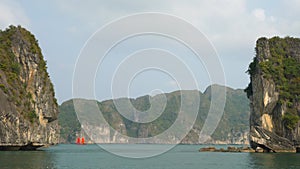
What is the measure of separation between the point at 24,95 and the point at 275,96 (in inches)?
2017

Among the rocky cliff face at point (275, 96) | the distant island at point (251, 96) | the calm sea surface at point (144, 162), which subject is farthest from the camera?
the rocky cliff face at point (275, 96)

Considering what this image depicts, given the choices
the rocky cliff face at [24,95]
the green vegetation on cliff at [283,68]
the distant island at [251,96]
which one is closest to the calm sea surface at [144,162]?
the rocky cliff face at [24,95]

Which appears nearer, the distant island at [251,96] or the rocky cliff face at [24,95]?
the rocky cliff face at [24,95]

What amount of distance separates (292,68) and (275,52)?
4989 millimetres

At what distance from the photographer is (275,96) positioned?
8162 cm

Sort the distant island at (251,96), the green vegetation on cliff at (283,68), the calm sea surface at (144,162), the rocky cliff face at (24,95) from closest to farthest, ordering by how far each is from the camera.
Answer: the calm sea surface at (144,162) < the rocky cliff face at (24,95) < the distant island at (251,96) < the green vegetation on cliff at (283,68)

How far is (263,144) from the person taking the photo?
79.3 meters

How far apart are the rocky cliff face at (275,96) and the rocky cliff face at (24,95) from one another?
45015 millimetres

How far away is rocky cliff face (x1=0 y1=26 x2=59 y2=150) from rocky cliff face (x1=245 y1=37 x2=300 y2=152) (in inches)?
1772

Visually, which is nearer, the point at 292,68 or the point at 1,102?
the point at 1,102

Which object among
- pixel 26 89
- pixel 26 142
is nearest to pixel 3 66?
pixel 26 89

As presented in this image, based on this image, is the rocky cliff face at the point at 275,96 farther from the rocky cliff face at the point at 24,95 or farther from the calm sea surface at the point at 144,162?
the rocky cliff face at the point at 24,95

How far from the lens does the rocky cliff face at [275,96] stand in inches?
3076

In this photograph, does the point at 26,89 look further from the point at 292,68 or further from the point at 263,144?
the point at 292,68
